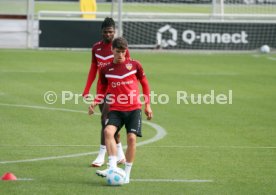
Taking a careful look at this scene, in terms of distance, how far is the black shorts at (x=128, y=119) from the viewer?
39.9 ft

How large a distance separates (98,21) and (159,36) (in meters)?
2.50

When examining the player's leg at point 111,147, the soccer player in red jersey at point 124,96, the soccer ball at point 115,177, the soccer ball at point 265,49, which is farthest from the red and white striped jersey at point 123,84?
the soccer ball at point 265,49

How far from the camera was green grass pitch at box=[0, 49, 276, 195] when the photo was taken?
12.0 m

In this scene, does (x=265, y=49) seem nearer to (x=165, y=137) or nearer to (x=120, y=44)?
(x=165, y=137)

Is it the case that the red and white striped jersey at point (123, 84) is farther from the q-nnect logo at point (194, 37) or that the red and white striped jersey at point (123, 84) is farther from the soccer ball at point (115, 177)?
the q-nnect logo at point (194, 37)

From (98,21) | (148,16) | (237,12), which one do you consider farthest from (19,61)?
(237,12)

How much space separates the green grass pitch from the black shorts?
0.68 metres

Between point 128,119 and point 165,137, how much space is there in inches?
160

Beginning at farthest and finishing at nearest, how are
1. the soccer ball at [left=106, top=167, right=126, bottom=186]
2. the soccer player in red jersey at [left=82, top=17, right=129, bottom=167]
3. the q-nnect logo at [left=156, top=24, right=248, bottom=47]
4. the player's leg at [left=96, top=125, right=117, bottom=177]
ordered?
the q-nnect logo at [left=156, top=24, right=248, bottom=47] < the soccer player in red jersey at [left=82, top=17, right=129, bottom=167] < the player's leg at [left=96, top=125, right=117, bottom=177] < the soccer ball at [left=106, top=167, right=126, bottom=186]

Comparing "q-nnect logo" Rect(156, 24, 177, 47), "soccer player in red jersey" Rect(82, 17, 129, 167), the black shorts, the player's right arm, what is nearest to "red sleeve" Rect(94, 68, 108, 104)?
the player's right arm

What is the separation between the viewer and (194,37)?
3572cm

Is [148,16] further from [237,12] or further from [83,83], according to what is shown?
[83,83]

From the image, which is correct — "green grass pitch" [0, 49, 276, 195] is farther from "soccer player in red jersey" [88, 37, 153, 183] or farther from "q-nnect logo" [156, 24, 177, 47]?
"q-nnect logo" [156, 24, 177, 47]

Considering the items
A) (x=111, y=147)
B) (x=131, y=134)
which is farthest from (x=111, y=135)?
(x=131, y=134)
